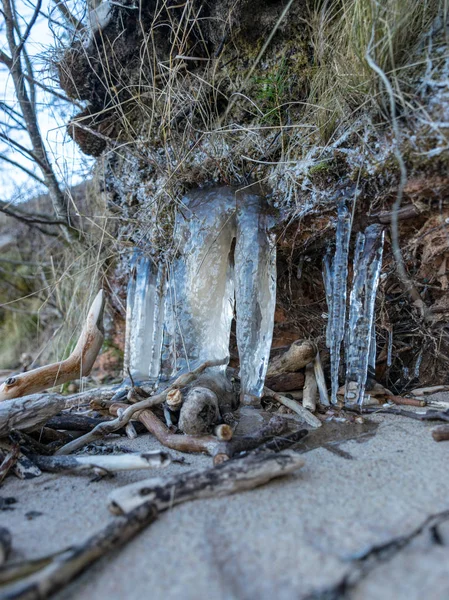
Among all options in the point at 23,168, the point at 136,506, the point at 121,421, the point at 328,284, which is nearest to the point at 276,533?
the point at 136,506

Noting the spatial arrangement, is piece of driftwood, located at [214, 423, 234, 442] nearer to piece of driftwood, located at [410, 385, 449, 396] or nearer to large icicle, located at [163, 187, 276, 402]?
large icicle, located at [163, 187, 276, 402]

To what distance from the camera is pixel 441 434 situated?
165 cm

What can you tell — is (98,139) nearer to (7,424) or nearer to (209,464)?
(7,424)

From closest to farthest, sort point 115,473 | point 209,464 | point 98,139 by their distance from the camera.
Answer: point 115,473
point 209,464
point 98,139

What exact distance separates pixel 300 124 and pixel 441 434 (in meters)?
1.66

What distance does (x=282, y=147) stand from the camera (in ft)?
7.73

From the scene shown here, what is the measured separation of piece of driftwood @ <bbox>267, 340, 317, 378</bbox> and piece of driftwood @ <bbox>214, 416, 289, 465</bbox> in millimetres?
618

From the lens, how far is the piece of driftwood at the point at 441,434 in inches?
64.7

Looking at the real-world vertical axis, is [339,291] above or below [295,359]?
above

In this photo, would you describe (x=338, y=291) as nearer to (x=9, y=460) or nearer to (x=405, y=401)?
(x=405, y=401)

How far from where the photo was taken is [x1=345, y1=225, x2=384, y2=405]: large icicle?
6.93 ft

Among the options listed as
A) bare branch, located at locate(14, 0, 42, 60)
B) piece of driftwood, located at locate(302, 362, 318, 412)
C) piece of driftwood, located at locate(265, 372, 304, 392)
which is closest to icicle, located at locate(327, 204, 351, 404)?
piece of driftwood, located at locate(302, 362, 318, 412)

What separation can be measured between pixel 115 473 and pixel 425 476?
1.05m

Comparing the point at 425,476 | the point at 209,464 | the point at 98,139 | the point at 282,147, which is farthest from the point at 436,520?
the point at 98,139
